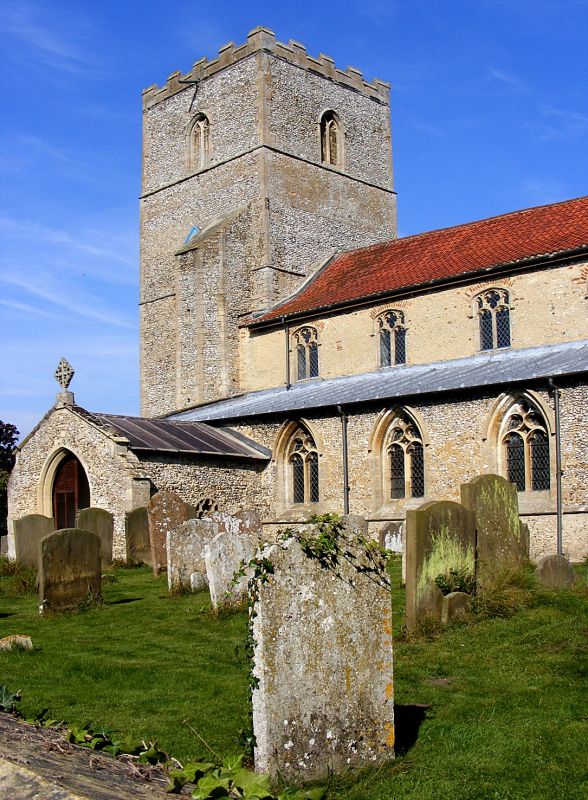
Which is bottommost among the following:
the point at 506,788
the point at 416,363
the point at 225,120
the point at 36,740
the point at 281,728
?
the point at 506,788

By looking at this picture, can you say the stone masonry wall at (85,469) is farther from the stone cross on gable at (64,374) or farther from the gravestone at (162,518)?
the gravestone at (162,518)

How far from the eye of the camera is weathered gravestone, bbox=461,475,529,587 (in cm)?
1156

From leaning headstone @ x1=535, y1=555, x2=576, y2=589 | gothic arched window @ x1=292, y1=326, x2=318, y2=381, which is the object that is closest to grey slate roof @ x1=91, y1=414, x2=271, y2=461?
gothic arched window @ x1=292, y1=326, x2=318, y2=381

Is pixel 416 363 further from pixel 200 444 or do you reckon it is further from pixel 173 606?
pixel 173 606

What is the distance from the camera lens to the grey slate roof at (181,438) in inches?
896

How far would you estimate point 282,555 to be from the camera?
583 cm

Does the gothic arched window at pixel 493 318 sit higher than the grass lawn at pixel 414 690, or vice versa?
the gothic arched window at pixel 493 318

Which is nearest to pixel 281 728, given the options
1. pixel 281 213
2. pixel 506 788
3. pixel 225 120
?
pixel 506 788

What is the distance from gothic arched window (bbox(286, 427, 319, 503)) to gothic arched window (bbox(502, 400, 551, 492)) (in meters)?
5.52

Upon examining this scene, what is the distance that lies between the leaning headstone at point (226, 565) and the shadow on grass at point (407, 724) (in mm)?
4514

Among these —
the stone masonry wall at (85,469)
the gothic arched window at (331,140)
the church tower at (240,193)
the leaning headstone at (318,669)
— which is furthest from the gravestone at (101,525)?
the gothic arched window at (331,140)

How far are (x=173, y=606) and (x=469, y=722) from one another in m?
6.62

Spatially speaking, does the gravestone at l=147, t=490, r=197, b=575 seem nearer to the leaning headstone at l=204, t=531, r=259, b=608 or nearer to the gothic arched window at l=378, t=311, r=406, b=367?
the leaning headstone at l=204, t=531, r=259, b=608

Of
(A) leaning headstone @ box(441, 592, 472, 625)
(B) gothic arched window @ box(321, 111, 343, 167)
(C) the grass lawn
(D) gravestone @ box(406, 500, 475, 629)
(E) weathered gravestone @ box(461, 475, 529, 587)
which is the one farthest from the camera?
(B) gothic arched window @ box(321, 111, 343, 167)
